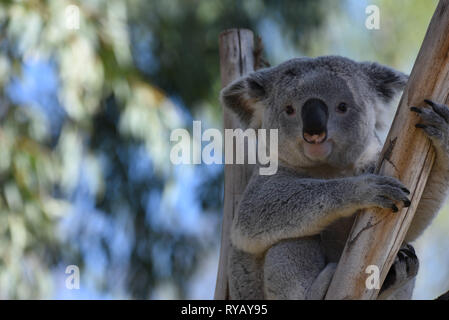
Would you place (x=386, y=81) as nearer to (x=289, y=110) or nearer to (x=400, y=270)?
(x=289, y=110)

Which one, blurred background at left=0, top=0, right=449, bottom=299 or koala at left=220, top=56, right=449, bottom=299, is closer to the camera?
koala at left=220, top=56, right=449, bottom=299

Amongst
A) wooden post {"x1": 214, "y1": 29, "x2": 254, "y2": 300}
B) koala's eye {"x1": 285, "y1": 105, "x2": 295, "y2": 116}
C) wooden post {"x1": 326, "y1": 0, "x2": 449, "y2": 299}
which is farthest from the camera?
wooden post {"x1": 214, "y1": 29, "x2": 254, "y2": 300}

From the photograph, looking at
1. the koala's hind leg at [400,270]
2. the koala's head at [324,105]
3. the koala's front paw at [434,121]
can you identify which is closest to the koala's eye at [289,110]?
the koala's head at [324,105]

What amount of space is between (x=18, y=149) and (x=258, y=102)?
16.4 feet

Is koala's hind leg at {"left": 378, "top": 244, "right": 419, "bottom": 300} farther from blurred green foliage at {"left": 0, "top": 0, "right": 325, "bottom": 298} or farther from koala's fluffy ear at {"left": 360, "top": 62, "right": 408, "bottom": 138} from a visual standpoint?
blurred green foliage at {"left": 0, "top": 0, "right": 325, "bottom": 298}

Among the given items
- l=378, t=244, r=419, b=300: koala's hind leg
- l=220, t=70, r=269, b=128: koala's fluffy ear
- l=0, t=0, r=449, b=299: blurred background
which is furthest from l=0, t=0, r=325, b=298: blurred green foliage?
l=378, t=244, r=419, b=300: koala's hind leg

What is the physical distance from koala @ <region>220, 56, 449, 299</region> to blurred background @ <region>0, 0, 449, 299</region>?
180 inches

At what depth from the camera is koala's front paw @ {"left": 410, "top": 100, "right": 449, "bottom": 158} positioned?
2.54 metres

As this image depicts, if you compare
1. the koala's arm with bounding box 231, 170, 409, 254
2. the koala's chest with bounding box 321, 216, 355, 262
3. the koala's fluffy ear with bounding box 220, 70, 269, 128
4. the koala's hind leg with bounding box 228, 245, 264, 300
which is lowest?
the koala's hind leg with bounding box 228, 245, 264, 300

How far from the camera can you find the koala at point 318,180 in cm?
279
